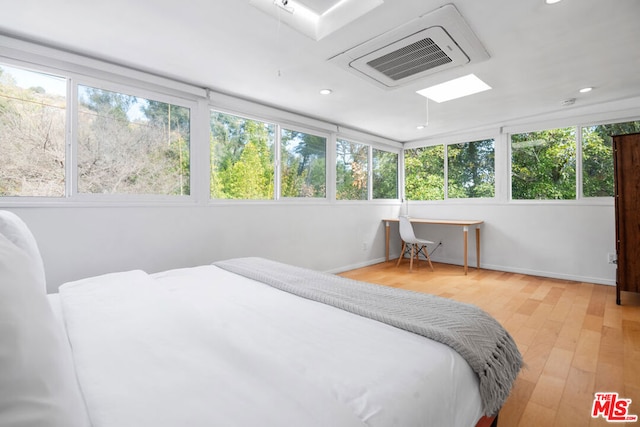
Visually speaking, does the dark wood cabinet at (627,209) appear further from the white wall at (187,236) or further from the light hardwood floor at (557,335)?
the white wall at (187,236)

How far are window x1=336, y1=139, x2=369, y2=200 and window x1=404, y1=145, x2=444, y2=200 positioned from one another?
106 centimetres

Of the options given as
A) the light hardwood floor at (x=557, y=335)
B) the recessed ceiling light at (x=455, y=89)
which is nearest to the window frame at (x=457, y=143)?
the light hardwood floor at (x=557, y=335)

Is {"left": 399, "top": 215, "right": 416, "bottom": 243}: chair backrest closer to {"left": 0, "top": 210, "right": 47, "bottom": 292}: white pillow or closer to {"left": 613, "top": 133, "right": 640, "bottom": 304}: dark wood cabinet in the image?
{"left": 613, "top": 133, "right": 640, "bottom": 304}: dark wood cabinet

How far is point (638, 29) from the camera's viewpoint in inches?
78.5

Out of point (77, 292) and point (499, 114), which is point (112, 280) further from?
point (499, 114)

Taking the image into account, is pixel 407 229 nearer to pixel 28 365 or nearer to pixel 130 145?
pixel 130 145

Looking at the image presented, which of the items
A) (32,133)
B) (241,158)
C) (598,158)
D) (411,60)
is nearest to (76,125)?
(32,133)

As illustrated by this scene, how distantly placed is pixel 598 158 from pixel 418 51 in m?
3.34

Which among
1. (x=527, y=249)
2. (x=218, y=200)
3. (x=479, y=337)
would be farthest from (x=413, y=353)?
(x=527, y=249)

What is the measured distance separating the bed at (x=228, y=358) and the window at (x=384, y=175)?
3985 mm

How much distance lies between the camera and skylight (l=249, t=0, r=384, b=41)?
1783 mm

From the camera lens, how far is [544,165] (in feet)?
13.7

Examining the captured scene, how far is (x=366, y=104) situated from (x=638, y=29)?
219cm

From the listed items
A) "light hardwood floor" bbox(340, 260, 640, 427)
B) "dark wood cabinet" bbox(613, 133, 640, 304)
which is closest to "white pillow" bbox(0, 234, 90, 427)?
"light hardwood floor" bbox(340, 260, 640, 427)
